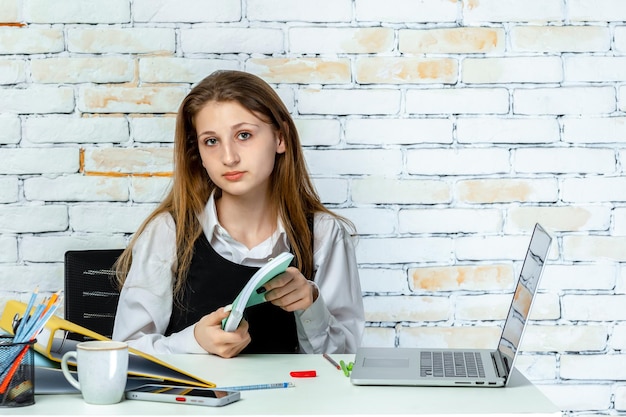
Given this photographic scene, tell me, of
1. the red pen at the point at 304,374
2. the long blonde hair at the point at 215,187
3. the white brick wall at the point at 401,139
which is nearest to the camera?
the red pen at the point at 304,374

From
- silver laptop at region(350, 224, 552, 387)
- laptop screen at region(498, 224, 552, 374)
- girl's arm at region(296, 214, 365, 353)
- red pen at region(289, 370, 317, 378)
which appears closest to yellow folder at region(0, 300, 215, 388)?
red pen at region(289, 370, 317, 378)

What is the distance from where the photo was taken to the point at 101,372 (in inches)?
44.9

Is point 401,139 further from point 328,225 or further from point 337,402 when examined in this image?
point 337,402

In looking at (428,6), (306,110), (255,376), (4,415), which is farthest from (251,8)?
(4,415)

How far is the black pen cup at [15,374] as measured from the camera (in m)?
1.13

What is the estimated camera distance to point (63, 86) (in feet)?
7.19

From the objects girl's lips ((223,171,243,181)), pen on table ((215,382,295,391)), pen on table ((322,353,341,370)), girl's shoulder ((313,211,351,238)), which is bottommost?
pen on table ((322,353,341,370))

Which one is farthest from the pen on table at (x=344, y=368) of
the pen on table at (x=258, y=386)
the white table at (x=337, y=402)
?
the pen on table at (x=258, y=386)

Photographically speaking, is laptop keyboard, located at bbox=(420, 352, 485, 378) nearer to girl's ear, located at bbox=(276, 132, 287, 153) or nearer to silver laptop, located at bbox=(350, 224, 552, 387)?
silver laptop, located at bbox=(350, 224, 552, 387)

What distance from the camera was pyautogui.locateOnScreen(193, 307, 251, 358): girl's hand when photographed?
1.52 metres

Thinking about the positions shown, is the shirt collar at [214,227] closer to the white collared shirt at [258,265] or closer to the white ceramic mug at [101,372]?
the white collared shirt at [258,265]

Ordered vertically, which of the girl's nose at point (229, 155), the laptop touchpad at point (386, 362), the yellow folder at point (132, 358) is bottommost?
the laptop touchpad at point (386, 362)

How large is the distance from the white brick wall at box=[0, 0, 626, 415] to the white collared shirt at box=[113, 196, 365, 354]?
18cm

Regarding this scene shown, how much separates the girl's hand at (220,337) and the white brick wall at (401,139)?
733mm
